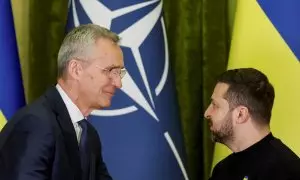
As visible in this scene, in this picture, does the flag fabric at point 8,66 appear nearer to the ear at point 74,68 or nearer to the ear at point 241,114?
the ear at point 74,68

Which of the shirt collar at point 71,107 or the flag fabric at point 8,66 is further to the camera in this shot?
the flag fabric at point 8,66

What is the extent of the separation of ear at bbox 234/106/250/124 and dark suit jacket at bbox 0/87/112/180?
20.6 inches

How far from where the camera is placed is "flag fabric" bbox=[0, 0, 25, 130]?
6.59 feet

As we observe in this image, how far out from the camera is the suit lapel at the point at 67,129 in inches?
52.8

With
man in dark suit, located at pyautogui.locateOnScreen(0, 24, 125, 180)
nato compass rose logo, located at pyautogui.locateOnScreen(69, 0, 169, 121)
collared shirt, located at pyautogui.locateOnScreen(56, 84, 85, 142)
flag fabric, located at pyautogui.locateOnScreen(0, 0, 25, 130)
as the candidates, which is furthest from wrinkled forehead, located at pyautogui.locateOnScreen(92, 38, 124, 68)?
flag fabric, located at pyautogui.locateOnScreen(0, 0, 25, 130)

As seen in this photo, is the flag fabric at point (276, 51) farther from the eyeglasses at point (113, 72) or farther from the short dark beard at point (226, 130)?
the eyeglasses at point (113, 72)

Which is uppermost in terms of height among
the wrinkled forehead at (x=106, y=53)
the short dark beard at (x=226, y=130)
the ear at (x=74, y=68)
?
the wrinkled forehead at (x=106, y=53)

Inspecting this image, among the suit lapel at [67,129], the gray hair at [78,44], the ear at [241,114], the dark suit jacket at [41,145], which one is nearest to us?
the dark suit jacket at [41,145]

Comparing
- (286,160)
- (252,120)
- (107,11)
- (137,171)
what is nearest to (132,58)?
(107,11)

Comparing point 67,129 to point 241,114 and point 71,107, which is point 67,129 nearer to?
point 71,107

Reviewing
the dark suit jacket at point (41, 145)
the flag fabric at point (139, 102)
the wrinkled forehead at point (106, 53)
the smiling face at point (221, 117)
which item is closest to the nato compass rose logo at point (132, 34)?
the flag fabric at point (139, 102)

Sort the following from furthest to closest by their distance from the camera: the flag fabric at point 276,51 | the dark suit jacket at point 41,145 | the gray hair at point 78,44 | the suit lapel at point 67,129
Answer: the flag fabric at point 276,51 < the gray hair at point 78,44 < the suit lapel at point 67,129 < the dark suit jacket at point 41,145

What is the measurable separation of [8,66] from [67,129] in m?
0.74

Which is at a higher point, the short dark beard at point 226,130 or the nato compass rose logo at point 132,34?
the nato compass rose logo at point 132,34
